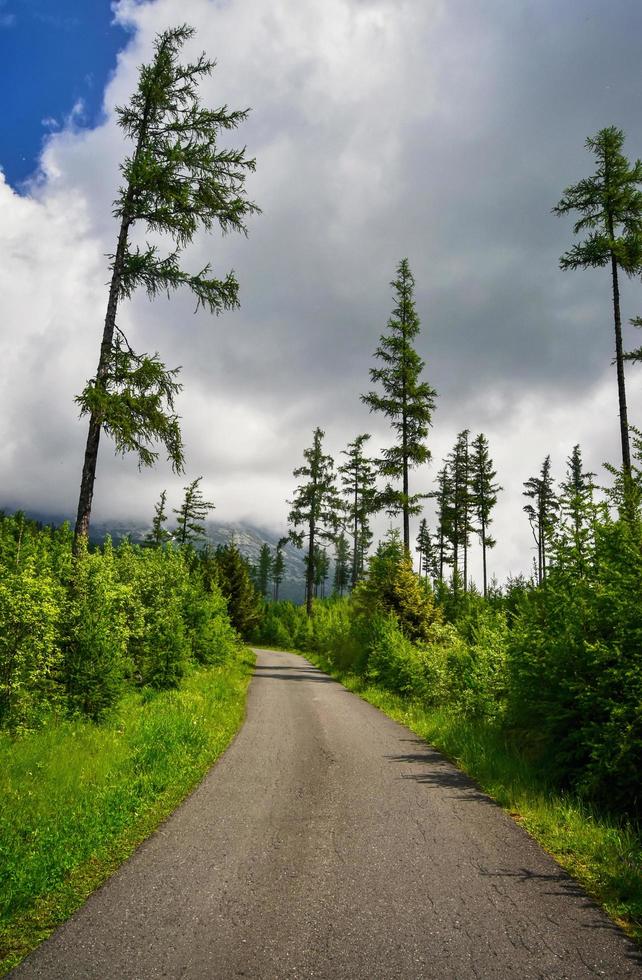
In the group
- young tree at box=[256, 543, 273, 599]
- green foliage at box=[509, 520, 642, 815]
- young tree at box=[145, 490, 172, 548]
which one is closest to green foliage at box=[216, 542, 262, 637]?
young tree at box=[145, 490, 172, 548]

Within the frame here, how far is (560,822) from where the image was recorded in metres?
5.82

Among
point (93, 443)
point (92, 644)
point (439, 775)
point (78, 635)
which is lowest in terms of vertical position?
point (439, 775)

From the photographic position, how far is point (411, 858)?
5.04m

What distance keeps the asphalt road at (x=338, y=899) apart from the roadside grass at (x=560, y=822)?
0.21 m

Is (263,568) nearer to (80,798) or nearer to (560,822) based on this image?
(80,798)

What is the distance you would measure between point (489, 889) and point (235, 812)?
3.27m

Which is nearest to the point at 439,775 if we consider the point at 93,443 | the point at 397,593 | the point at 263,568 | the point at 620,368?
the point at 93,443

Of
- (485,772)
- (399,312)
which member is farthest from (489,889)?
(399,312)

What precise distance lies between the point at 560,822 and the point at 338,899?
123 inches

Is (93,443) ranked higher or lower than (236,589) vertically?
higher

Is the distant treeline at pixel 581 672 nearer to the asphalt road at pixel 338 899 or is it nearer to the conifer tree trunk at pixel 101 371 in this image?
the asphalt road at pixel 338 899

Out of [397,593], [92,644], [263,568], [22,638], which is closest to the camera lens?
[22,638]

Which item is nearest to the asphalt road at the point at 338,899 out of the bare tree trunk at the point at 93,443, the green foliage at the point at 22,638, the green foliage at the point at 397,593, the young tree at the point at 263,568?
the green foliage at the point at 22,638

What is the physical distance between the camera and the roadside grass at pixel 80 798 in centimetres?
425
